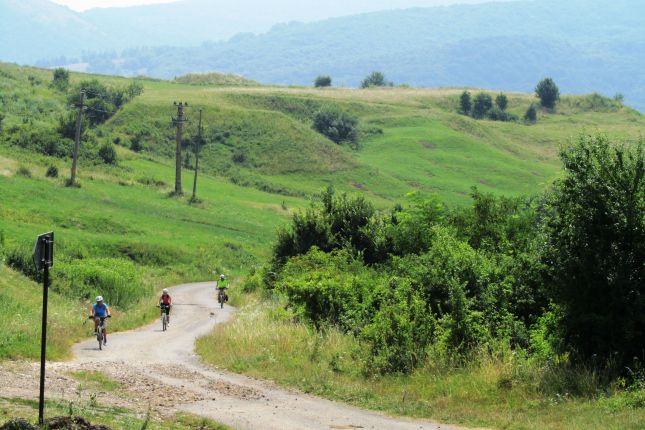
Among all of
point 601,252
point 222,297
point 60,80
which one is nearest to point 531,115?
point 60,80

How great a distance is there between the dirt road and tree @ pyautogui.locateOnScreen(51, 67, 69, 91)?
12441cm

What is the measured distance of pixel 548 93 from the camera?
Answer: 191125mm

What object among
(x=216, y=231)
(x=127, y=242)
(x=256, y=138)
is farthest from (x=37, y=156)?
(x=256, y=138)

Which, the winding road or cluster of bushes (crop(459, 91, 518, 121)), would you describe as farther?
cluster of bushes (crop(459, 91, 518, 121))

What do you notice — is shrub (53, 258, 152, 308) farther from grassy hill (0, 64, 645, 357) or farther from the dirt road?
the dirt road

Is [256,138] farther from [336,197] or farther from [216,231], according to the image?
[336,197]

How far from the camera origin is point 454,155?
14212 centimetres

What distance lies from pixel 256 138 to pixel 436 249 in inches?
4369

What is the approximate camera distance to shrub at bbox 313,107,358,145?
147750 mm

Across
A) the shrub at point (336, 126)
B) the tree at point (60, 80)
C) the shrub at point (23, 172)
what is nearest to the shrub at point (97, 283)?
the shrub at point (23, 172)

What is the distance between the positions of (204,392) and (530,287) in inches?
342

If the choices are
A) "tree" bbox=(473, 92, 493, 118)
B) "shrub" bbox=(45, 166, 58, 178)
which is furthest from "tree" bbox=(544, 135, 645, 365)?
"tree" bbox=(473, 92, 493, 118)

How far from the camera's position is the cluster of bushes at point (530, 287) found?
1889 cm

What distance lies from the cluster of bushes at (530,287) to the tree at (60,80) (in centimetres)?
12461
